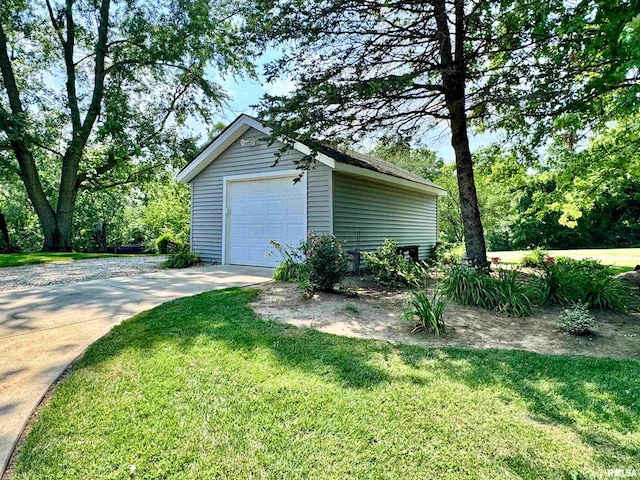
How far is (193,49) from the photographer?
45.6 ft

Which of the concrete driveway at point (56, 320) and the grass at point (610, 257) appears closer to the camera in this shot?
the concrete driveway at point (56, 320)

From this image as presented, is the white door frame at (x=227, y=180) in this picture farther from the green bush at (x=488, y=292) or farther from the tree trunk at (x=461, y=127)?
the green bush at (x=488, y=292)

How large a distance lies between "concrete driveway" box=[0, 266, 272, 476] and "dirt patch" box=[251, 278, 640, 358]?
1.79 meters

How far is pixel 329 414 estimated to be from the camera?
2.19 metres

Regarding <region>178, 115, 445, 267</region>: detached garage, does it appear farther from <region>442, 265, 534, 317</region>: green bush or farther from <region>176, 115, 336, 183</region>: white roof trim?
<region>442, 265, 534, 317</region>: green bush

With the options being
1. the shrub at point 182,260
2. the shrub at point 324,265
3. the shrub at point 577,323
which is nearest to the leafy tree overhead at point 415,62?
the shrub at point 324,265

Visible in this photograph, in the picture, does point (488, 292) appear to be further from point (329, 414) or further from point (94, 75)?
point (94, 75)

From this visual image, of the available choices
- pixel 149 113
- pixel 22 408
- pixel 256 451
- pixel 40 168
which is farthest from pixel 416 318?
pixel 40 168

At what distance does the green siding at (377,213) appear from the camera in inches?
325

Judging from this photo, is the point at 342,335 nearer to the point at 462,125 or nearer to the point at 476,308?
the point at 476,308

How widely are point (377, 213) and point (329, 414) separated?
25.6ft

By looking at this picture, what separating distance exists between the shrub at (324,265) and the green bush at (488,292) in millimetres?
1719

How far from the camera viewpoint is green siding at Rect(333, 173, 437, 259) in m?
8.26

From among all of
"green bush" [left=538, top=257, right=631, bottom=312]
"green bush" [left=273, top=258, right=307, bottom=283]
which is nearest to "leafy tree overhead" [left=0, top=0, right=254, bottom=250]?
"green bush" [left=273, top=258, right=307, bottom=283]
